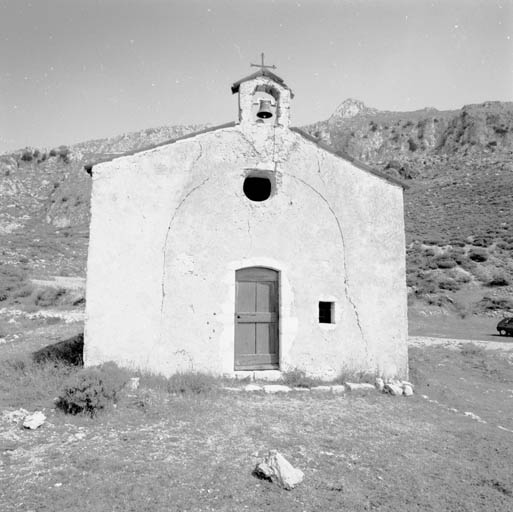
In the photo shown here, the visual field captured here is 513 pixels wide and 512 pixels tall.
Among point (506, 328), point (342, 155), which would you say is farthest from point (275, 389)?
point (506, 328)

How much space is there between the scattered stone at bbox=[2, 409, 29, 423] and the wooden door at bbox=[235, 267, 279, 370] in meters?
3.65

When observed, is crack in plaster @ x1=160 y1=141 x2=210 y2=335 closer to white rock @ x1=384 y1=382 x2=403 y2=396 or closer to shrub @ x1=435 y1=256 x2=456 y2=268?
white rock @ x1=384 y1=382 x2=403 y2=396

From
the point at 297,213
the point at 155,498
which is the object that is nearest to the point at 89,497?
the point at 155,498

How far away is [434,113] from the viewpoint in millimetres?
75438

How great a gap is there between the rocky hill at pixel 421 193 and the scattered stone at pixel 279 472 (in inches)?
269

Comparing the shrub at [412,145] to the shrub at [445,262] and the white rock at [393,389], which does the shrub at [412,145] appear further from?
the white rock at [393,389]

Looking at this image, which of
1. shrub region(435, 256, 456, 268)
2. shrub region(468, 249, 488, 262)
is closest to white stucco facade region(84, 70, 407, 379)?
shrub region(435, 256, 456, 268)

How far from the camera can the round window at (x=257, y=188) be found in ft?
31.2

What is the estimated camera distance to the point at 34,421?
231 inches

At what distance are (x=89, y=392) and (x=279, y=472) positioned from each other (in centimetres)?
310

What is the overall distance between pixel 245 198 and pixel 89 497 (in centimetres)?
583

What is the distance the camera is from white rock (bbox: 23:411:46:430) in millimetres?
5809

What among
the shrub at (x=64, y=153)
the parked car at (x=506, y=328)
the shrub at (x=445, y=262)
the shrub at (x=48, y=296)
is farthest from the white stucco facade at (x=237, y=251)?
the shrub at (x=64, y=153)

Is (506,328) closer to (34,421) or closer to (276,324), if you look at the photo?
(276,324)
